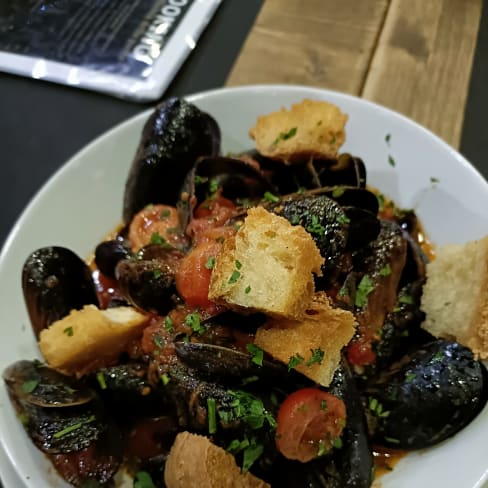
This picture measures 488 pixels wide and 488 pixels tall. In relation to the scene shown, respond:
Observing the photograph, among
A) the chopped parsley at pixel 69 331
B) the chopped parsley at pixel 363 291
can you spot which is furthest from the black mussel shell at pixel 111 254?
the chopped parsley at pixel 363 291

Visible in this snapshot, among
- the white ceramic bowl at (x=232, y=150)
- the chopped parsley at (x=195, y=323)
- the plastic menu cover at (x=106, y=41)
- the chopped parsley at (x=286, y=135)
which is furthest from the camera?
the plastic menu cover at (x=106, y=41)

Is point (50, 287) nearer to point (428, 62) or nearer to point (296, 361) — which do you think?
point (296, 361)

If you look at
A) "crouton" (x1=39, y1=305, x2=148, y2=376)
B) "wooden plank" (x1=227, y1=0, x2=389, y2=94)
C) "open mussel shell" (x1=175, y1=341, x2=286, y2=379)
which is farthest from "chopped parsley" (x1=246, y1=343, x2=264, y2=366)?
"wooden plank" (x1=227, y1=0, x2=389, y2=94)

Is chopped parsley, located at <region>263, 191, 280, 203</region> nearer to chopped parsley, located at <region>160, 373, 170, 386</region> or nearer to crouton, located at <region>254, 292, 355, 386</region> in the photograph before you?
crouton, located at <region>254, 292, 355, 386</region>

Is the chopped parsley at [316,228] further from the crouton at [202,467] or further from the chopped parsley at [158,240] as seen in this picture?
the crouton at [202,467]

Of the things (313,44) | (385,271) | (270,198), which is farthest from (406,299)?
(313,44)

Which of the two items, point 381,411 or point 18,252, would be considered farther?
point 18,252

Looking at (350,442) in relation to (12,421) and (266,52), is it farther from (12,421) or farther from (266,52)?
(266,52)

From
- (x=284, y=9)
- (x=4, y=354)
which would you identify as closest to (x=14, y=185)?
(x=4, y=354)
